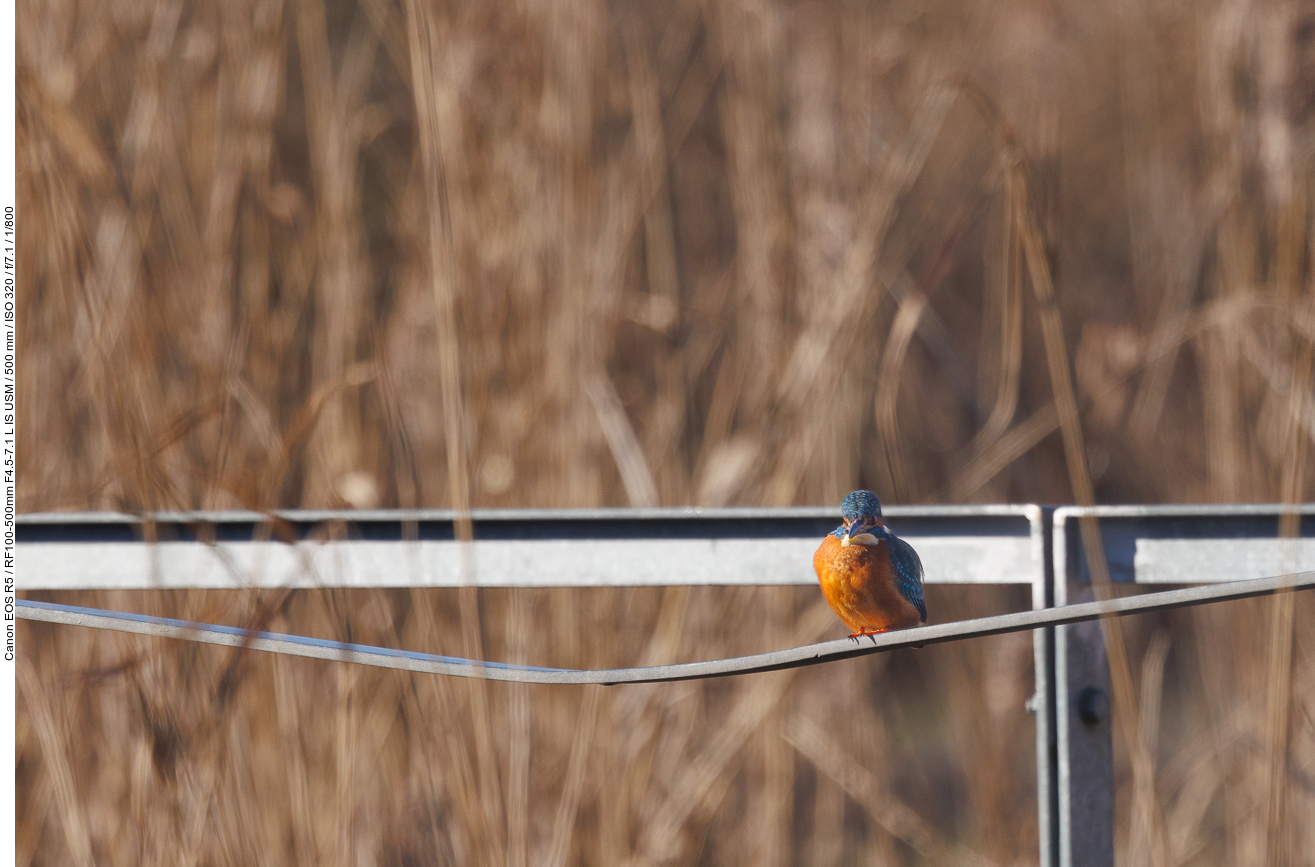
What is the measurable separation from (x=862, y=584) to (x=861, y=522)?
2 centimetres

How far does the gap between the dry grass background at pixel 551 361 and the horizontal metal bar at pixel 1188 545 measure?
0.38 feet

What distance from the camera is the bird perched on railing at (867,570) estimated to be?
35cm

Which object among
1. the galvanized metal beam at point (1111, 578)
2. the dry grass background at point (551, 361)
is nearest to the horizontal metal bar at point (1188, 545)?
the galvanized metal beam at point (1111, 578)

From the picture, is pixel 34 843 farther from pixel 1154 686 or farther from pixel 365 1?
pixel 1154 686

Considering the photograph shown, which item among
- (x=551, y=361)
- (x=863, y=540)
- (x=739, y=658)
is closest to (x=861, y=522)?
(x=863, y=540)

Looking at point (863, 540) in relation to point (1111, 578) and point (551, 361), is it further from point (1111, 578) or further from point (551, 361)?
point (551, 361)

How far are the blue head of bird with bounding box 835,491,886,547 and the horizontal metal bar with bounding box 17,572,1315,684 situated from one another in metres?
0.04

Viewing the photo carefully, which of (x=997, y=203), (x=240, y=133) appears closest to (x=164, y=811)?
(x=240, y=133)

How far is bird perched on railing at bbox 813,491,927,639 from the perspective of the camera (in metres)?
0.35

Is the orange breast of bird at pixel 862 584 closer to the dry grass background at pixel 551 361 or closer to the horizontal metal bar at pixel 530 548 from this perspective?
the horizontal metal bar at pixel 530 548

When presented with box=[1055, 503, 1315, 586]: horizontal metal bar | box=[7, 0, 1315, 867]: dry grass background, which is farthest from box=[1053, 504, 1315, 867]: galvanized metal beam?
box=[7, 0, 1315, 867]: dry grass background

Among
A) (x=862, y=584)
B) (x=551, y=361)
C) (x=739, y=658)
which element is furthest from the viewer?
(x=551, y=361)

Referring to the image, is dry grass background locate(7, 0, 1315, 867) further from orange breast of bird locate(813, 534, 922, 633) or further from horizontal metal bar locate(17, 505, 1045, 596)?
orange breast of bird locate(813, 534, 922, 633)

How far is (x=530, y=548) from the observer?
0.43m
